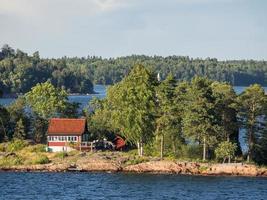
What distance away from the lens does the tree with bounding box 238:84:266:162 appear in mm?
100562

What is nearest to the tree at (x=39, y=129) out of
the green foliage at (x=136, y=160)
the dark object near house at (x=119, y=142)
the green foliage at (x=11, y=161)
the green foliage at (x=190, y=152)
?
the green foliage at (x=11, y=161)

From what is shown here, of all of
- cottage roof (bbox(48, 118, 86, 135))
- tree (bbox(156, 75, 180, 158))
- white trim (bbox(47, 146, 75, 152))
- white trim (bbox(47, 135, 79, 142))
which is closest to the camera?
tree (bbox(156, 75, 180, 158))

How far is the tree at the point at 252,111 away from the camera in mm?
100562

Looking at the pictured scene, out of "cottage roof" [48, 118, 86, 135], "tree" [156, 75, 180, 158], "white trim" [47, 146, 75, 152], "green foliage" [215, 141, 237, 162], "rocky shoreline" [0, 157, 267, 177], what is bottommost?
"rocky shoreline" [0, 157, 267, 177]

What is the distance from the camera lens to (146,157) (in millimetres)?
102312

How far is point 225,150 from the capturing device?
319ft

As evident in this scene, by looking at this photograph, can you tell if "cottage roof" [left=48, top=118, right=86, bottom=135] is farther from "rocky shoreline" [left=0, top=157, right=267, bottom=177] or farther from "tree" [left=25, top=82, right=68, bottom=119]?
"tree" [left=25, top=82, right=68, bottom=119]

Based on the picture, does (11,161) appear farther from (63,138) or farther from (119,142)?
(119,142)

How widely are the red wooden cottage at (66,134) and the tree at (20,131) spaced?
515cm

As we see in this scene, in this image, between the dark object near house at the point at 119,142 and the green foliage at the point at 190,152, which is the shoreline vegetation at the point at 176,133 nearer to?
the green foliage at the point at 190,152

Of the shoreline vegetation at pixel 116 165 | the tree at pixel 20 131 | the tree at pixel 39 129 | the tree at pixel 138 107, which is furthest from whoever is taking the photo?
the tree at pixel 39 129

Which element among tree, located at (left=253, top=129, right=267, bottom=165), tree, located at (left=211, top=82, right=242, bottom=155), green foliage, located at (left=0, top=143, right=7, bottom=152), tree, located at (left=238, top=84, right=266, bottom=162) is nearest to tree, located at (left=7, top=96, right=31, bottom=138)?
green foliage, located at (left=0, top=143, right=7, bottom=152)

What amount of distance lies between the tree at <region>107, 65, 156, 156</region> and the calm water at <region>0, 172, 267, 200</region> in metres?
9.34

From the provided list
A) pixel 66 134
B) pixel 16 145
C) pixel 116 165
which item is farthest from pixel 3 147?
pixel 116 165
